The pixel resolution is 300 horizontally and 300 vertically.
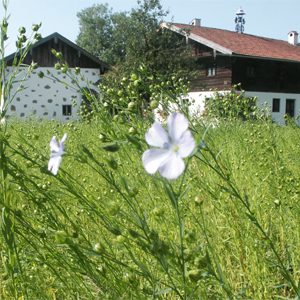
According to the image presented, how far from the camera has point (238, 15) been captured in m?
27.5

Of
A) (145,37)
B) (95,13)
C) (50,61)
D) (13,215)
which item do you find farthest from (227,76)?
(95,13)

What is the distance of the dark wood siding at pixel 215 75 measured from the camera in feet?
66.8

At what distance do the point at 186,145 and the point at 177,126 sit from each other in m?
0.06

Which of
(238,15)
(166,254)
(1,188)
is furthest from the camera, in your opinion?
(238,15)

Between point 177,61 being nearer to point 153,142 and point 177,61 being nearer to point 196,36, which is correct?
point 196,36

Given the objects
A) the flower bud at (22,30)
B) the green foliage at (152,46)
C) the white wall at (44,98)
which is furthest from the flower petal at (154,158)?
the white wall at (44,98)

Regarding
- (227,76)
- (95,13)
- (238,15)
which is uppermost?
(95,13)

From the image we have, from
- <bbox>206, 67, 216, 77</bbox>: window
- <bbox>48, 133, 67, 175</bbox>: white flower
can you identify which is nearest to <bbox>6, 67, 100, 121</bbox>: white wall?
<bbox>206, 67, 216, 77</bbox>: window

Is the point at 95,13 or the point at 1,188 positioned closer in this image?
the point at 1,188

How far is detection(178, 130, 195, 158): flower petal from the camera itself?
2.07 feet

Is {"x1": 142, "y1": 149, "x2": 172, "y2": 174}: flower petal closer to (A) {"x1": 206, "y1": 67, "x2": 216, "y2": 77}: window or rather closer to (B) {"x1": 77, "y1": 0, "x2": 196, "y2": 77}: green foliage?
(B) {"x1": 77, "y1": 0, "x2": 196, "y2": 77}: green foliage

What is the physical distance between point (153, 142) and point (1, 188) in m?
0.53

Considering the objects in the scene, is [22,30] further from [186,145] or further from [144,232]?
[186,145]

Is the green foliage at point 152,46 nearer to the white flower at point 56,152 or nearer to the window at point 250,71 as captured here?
the window at point 250,71
